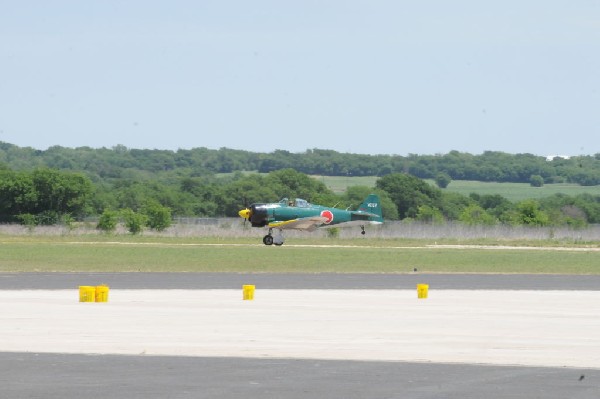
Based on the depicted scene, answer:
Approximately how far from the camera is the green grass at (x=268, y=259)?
177ft

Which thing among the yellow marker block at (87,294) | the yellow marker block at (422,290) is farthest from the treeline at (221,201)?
the yellow marker block at (87,294)

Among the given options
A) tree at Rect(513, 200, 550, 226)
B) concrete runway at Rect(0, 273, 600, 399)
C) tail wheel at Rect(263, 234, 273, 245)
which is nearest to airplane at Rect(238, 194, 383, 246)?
tail wheel at Rect(263, 234, 273, 245)

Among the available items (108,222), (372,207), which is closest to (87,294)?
(372,207)

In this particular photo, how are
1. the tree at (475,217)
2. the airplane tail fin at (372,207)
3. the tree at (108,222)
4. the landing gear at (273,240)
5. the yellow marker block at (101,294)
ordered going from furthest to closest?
1. the tree at (475,217)
2. the tree at (108,222)
3. the airplane tail fin at (372,207)
4. the landing gear at (273,240)
5. the yellow marker block at (101,294)

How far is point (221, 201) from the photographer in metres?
140

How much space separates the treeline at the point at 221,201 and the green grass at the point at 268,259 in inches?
1036

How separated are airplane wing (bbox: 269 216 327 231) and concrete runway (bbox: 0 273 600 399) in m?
46.7

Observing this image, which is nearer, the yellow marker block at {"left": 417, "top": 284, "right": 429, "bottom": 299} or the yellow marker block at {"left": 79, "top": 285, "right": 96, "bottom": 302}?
the yellow marker block at {"left": 79, "top": 285, "right": 96, "bottom": 302}

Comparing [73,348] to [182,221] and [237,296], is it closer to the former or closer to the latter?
[237,296]

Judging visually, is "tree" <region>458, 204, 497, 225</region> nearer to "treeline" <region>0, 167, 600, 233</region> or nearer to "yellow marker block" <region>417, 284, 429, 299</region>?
Result: "treeline" <region>0, 167, 600, 233</region>

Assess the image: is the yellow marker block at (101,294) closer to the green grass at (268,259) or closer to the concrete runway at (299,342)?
the concrete runway at (299,342)

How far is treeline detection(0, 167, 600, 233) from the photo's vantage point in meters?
109

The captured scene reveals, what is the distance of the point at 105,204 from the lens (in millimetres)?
134250

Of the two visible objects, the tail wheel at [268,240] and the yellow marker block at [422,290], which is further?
the tail wheel at [268,240]
